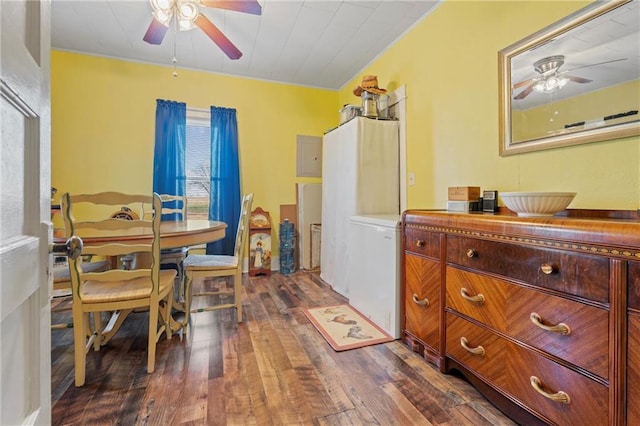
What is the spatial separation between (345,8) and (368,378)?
2.81 meters

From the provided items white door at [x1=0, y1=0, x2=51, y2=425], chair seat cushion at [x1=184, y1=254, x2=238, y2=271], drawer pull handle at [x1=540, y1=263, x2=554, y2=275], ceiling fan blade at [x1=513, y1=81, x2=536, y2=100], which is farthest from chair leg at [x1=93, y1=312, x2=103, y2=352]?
ceiling fan blade at [x1=513, y1=81, x2=536, y2=100]

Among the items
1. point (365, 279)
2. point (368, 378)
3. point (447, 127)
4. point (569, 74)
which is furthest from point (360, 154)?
point (368, 378)

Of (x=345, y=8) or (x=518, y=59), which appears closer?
(x=518, y=59)

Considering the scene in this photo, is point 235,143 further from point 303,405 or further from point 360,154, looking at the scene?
point 303,405

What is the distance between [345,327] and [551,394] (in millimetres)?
1341

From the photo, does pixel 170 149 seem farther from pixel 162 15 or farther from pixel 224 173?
A: pixel 162 15

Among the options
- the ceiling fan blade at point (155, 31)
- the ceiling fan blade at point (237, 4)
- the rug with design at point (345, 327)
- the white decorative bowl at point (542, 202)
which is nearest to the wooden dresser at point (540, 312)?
the white decorative bowl at point (542, 202)

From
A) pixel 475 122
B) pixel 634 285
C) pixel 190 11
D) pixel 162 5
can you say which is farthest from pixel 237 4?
pixel 634 285

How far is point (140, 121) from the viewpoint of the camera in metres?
3.53

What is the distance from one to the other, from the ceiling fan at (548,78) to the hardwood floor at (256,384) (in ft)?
5.57

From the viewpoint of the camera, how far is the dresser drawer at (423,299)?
68.6 inches

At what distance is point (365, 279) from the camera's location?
2449 millimetres

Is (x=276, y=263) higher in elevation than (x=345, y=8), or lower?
lower

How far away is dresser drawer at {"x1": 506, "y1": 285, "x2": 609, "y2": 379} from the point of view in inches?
40.1
